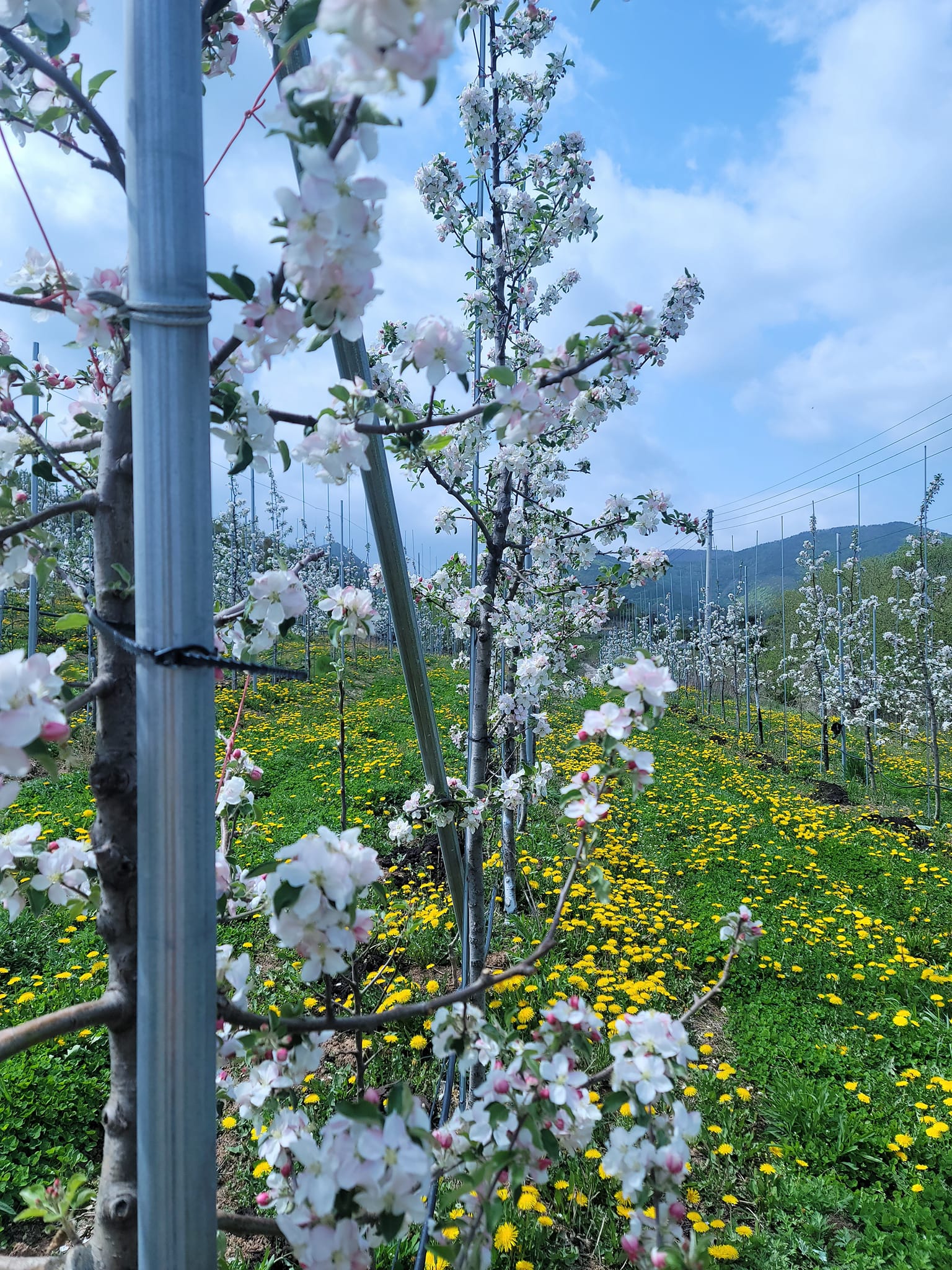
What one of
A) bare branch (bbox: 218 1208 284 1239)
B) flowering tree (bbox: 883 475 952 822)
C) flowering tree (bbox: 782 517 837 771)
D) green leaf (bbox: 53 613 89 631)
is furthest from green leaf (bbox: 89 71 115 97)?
flowering tree (bbox: 782 517 837 771)

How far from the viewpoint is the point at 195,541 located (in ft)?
2.29

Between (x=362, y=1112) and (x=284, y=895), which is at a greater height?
(x=284, y=895)

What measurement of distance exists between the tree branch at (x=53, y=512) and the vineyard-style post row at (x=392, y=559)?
40 centimetres

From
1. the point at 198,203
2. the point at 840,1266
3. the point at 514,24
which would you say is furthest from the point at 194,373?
the point at 514,24

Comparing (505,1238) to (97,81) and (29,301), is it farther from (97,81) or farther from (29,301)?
(97,81)

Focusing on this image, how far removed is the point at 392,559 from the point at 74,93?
2.53ft

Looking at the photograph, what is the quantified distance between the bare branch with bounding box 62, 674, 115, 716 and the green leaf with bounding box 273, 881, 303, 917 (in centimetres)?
35

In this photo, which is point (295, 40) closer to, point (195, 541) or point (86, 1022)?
point (195, 541)

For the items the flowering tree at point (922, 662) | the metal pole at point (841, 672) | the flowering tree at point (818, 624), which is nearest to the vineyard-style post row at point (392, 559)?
the flowering tree at point (922, 662)

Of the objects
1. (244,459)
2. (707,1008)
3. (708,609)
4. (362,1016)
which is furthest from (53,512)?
(708,609)

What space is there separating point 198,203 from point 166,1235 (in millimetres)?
1036

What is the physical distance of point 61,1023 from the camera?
0.85 metres

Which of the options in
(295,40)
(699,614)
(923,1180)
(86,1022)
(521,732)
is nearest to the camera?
(295,40)

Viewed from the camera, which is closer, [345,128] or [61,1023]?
[345,128]
